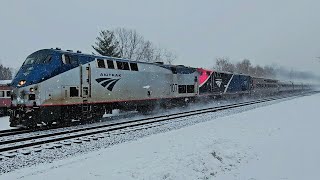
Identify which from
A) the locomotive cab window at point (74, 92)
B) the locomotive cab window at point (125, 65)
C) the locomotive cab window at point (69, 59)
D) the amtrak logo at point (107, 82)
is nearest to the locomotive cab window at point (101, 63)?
the amtrak logo at point (107, 82)

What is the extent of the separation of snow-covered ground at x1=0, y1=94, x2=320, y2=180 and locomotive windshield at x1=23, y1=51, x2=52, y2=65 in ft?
22.1

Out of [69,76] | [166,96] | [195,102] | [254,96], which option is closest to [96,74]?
[69,76]

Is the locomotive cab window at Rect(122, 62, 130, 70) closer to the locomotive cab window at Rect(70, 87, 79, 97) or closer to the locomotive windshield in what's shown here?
the locomotive cab window at Rect(70, 87, 79, 97)

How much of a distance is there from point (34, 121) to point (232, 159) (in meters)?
9.07

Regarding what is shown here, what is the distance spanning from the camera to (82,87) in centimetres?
Answer: 1652

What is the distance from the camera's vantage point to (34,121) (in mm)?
14422

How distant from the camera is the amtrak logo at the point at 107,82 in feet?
58.3

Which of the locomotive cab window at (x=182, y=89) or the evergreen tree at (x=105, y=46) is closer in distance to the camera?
the locomotive cab window at (x=182, y=89)

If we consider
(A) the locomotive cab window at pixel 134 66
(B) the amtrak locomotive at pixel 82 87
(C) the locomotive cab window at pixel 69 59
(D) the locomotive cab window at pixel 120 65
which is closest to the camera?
(B) the amtrak locomotive at pixel 82 87

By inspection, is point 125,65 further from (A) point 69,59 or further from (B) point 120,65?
(A) point 69,59

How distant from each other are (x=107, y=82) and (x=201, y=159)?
1028 centimetres

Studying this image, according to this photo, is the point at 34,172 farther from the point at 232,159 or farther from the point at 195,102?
the point at 195,102

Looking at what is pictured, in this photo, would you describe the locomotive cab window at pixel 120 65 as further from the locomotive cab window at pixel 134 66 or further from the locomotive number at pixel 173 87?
the locomotive number at pixel 173 87

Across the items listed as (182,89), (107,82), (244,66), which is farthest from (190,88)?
(244,66)
